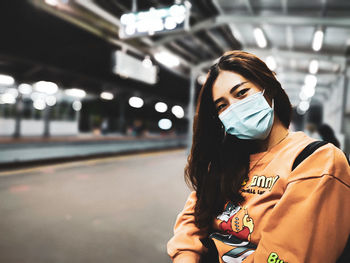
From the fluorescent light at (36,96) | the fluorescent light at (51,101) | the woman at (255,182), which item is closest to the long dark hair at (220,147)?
the woman at (255,182)

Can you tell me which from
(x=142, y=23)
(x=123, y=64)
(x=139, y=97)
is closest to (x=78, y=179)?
(x=123, y=64)

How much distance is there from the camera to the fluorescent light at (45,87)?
1462 cm

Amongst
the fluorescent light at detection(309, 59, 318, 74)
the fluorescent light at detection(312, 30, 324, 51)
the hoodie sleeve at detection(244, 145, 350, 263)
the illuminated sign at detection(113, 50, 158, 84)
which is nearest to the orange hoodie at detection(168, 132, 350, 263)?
the hoodie sleeve at detection(244, 145, 350, 263)

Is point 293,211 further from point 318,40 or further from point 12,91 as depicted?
point 12,91

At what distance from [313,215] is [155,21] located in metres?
5.67

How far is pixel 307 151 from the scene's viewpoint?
947mm

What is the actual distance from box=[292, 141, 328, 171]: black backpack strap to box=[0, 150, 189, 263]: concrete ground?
2303 mm

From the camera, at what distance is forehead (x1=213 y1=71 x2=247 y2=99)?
1195 millimetres

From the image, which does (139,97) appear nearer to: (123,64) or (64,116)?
(64,116)

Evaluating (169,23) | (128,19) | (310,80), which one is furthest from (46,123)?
Answer: (310,80)

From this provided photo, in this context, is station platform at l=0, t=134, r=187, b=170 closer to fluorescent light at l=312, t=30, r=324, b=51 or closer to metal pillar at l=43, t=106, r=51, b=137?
metal pillar at l=43, t=106, r=51, b=137

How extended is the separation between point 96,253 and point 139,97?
70.6 feet

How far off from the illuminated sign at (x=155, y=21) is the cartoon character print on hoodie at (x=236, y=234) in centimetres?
479

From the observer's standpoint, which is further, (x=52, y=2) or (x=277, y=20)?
(x=277, y=20)
